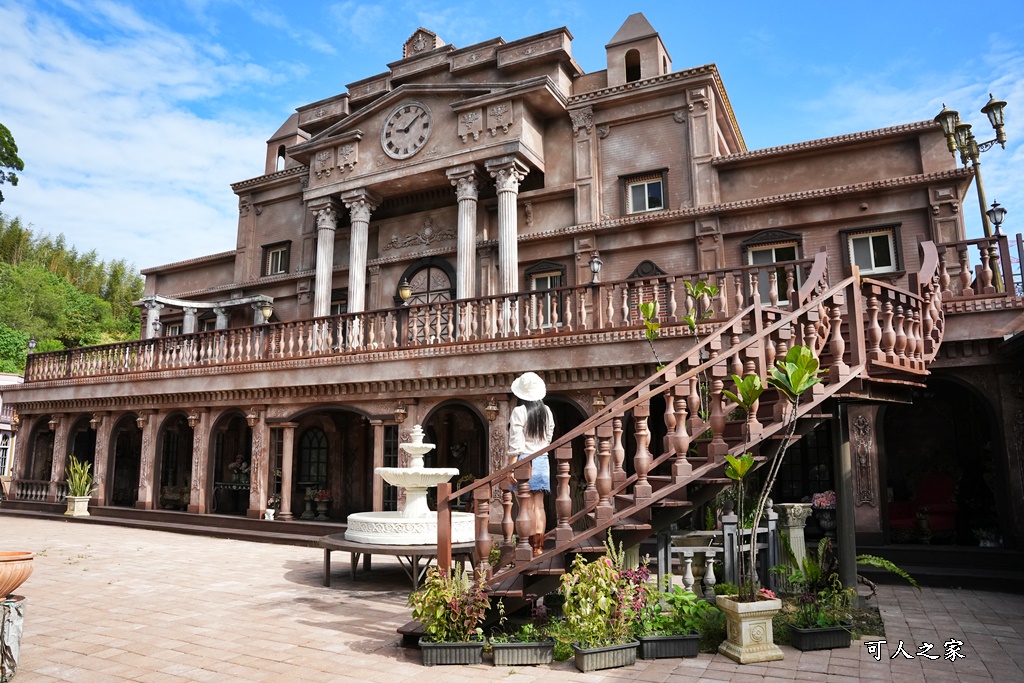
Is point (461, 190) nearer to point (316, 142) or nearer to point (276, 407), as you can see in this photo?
point (316, 142)

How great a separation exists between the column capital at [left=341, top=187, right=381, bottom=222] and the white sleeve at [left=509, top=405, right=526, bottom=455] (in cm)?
1131

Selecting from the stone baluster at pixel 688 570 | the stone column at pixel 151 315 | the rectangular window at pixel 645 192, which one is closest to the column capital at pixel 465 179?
the rectangular window at pixel 645 192

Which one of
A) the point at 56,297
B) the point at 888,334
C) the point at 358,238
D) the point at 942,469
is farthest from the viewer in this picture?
the point at 56,297

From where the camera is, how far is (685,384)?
7.12 metres

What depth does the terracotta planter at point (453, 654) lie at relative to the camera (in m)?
6.00

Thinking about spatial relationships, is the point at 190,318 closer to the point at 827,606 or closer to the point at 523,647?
the point at 523,647

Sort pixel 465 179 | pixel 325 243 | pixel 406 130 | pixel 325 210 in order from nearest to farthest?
pixel 465 179 < pixel 406 130 < pixel 325 210 < pixel 325 243

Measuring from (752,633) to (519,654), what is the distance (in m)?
2.02

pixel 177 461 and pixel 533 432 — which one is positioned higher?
pixel 533 432

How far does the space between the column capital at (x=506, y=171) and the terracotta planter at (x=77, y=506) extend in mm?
13787

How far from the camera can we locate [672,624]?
645 cm

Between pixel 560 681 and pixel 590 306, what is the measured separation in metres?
7.51

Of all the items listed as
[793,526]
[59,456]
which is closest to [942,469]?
[793,526]

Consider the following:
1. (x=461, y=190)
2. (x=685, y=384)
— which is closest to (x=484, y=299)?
(x=461, y=190)
